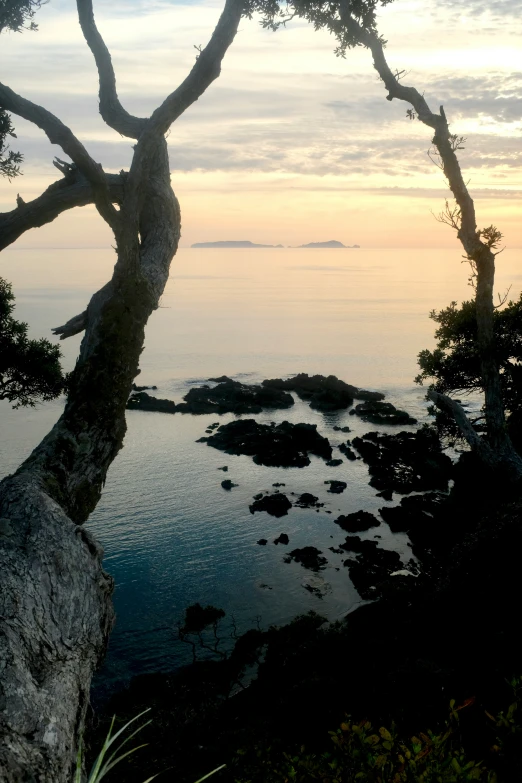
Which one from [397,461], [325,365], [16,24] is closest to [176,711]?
[16,24]

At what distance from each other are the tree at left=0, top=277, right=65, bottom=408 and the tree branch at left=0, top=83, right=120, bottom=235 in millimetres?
11735

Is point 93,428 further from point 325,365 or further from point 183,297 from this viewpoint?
point 183,297

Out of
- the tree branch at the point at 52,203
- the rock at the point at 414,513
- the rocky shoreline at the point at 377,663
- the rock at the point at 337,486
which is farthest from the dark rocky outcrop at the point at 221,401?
the tree branch at the point at 52,203

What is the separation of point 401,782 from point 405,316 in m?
135

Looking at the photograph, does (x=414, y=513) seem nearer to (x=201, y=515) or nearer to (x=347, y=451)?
(x=201, y=515)

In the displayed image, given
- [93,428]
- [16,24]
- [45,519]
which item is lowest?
[45,519]

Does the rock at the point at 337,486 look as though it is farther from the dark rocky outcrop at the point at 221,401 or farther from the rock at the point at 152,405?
the rock at the point at 152,405

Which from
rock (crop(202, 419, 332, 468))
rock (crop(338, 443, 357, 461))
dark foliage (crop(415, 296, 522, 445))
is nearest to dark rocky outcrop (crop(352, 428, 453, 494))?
rock (crop(338, 443, 357, 461))

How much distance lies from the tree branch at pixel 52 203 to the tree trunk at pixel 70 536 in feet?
2.11

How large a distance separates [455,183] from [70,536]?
13.9 metres

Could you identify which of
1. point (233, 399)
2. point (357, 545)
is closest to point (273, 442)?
point (233, 399)

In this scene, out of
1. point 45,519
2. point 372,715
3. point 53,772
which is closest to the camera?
point 53,772

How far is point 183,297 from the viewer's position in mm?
185250

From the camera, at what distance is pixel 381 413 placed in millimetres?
55219
